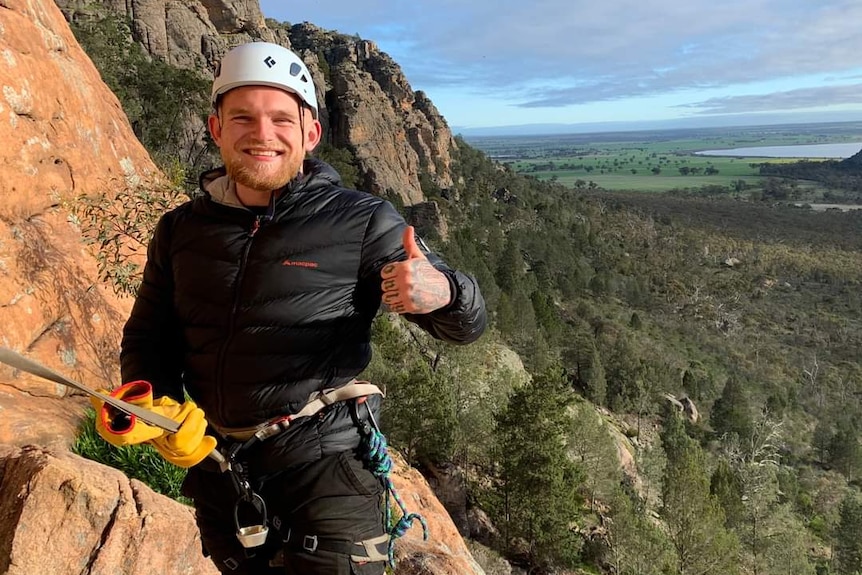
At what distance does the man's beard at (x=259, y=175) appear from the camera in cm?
226

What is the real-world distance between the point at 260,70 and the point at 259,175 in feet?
1.33

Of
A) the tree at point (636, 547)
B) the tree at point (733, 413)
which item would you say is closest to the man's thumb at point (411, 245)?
the tree at point (636, 547)

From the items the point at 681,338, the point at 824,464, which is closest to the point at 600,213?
the point at 681,338

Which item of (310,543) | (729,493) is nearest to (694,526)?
(729,493)

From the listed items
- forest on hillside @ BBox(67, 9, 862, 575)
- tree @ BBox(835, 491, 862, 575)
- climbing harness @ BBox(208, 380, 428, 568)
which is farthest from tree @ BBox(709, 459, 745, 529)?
climbing harness @ BBox(208, 380, 428, 568)

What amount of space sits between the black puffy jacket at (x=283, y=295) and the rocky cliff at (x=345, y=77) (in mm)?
38003

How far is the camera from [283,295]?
2242 mm

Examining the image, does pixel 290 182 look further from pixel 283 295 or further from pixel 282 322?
pixel 282 322

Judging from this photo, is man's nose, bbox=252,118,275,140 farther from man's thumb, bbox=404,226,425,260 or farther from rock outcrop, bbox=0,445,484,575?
rock outcrop, bbox=0,445,484,575

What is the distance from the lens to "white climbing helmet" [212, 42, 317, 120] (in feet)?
7.41

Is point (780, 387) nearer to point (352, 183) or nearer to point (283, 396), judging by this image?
point (352, 183)

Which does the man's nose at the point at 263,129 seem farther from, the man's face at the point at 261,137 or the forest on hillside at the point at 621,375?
the forest on hillside at the point at 621,375

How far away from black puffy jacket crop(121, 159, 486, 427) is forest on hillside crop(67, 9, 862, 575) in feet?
14.4

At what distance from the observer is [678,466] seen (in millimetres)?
26672
